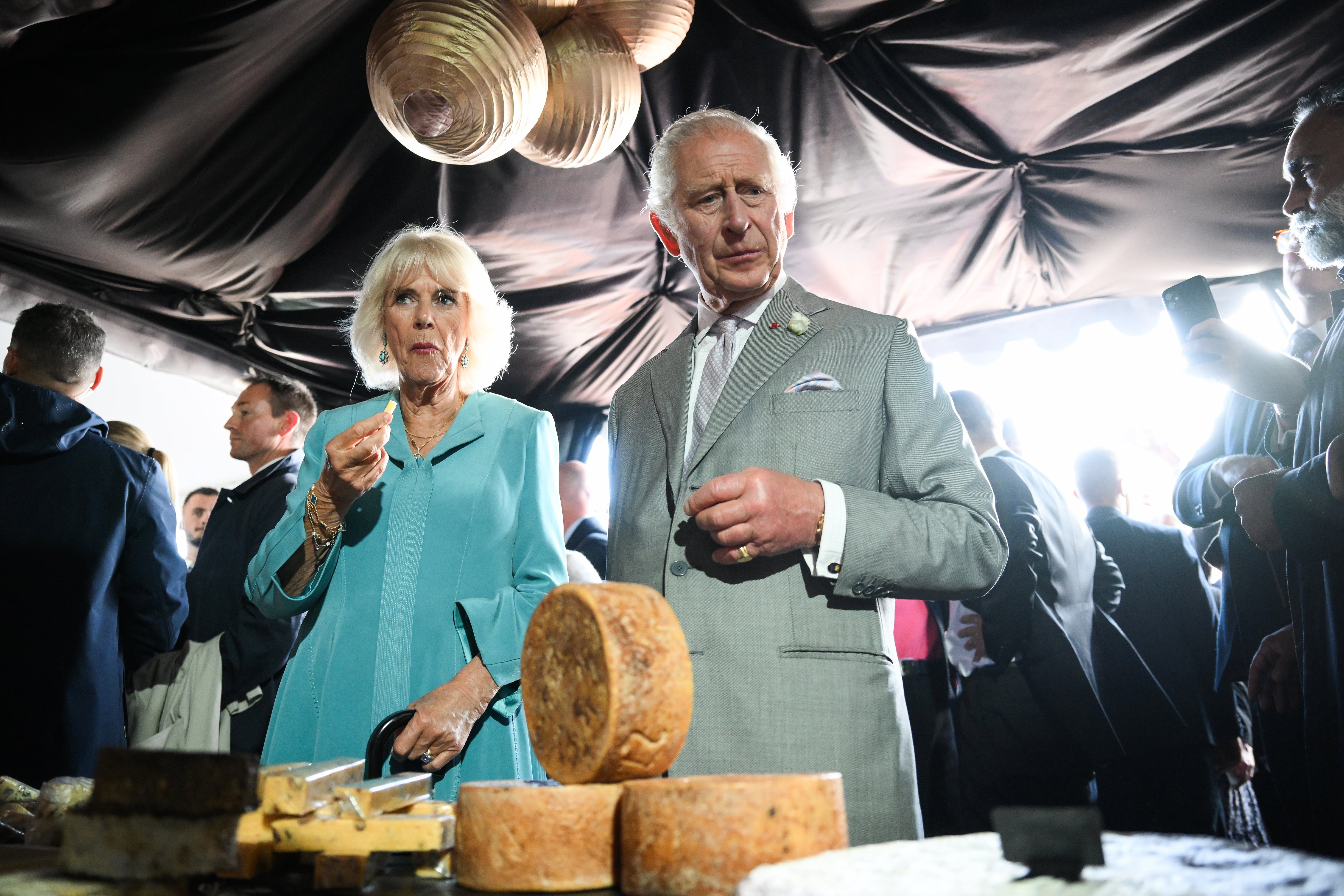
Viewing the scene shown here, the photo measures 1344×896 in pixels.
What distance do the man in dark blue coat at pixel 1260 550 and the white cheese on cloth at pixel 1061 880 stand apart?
2.07 m

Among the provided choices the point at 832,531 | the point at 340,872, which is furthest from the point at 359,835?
the point at 832,531

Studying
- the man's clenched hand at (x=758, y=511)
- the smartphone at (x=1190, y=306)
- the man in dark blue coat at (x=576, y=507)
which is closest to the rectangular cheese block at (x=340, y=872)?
the man's clenched hand at (x=758, y=511)

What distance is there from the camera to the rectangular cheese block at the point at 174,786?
80 cm

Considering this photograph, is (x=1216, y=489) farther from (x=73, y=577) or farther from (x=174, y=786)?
(x=73, y=577)

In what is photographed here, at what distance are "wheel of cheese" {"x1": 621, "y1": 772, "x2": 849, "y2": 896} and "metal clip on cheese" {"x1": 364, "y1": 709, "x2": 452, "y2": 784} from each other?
23.9 inches

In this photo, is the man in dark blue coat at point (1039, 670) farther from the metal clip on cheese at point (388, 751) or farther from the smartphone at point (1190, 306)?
the metal clip on cheese at point (388, 751)

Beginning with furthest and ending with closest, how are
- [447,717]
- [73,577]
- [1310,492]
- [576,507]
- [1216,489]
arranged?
[576,507] < [1216,489] < [73,577] < [1310,492] < [447,717]

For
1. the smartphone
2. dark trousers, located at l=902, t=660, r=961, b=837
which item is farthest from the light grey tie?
dark trousers, located at l=902, t=660, r=961, b=837

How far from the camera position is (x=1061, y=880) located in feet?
2.28

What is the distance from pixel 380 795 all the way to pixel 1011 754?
307cm

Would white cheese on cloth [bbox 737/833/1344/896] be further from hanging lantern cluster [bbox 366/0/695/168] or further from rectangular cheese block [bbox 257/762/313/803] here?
hanging lantern cluster [bbox 366/0/695/168]

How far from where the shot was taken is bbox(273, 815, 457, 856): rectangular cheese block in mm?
856

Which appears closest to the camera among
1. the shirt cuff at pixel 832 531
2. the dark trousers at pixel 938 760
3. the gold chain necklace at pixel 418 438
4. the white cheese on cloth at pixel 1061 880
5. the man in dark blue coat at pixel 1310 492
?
the white cheese on cloth at pixel 1061 880

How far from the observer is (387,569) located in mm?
1680
